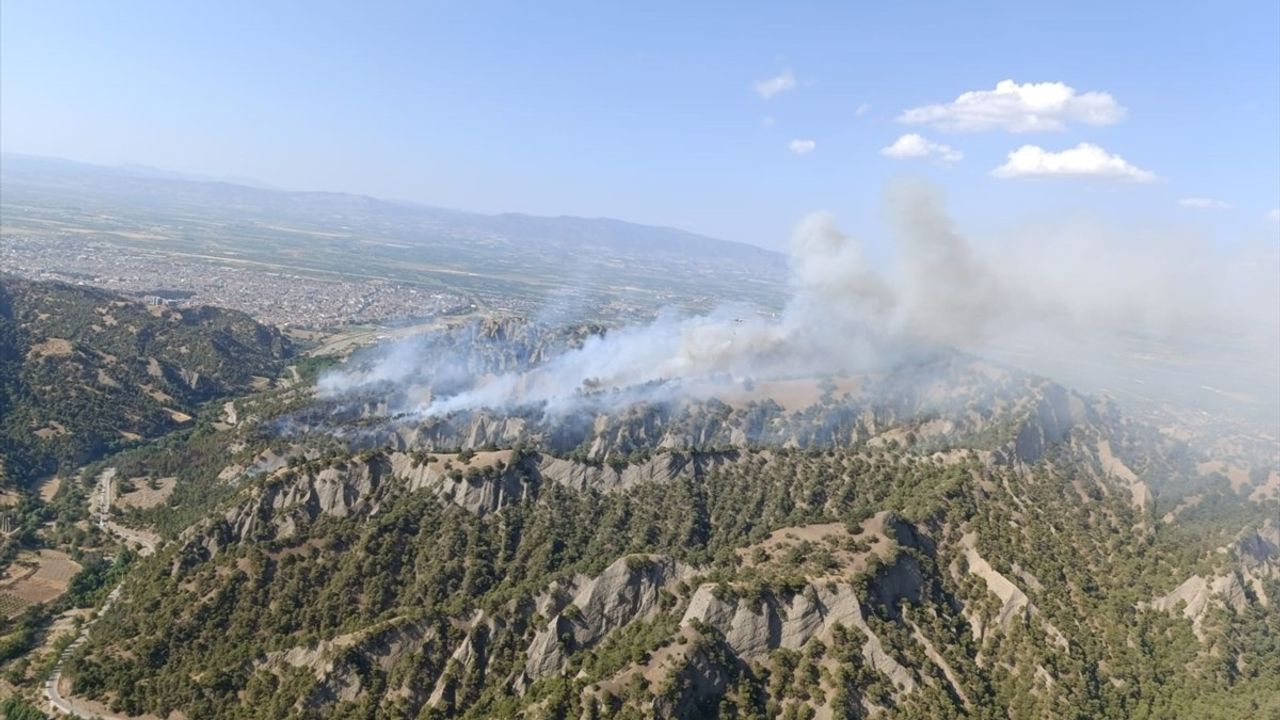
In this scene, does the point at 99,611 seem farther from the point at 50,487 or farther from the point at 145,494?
the point at 50,487

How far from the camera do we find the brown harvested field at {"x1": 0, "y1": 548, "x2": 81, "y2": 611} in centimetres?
9656

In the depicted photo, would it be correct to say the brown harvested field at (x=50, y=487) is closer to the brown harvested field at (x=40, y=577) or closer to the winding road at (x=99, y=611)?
the winding road at (x=99, y=611)

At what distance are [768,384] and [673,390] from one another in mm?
18162

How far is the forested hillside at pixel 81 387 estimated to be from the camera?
14100 centimetres

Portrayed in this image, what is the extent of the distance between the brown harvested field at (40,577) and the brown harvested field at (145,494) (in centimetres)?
1622

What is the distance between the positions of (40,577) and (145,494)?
2776 cm

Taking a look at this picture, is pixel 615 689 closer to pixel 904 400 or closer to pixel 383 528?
pixel 383 528

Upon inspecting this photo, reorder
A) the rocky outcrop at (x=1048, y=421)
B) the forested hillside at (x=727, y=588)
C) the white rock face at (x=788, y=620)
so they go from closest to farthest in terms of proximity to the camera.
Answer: the white rock face at (x=788, y=620) → the forested hillside at (x=727, y=588) → the rocky outcrop at (x=1048, y=421)

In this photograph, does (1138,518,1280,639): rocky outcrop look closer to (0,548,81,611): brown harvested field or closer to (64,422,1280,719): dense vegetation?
(64,422,1280,719): dense vegetation

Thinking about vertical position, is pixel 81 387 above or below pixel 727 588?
below

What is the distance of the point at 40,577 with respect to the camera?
100875 mm

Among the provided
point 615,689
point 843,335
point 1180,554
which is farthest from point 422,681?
point 843,335

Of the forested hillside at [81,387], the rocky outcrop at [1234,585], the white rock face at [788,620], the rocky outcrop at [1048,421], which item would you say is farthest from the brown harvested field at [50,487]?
the rocky outcrop at [1234,585]

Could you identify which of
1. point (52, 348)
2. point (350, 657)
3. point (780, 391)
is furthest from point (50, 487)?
point (780, 391)
